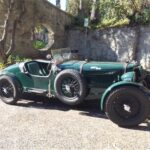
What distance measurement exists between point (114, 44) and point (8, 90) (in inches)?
444

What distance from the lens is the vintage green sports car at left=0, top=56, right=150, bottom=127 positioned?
18.6 feet

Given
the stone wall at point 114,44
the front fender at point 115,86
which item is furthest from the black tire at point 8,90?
the stone wall at point 114,44

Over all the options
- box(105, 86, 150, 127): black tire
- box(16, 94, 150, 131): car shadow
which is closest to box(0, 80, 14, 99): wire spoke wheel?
box(16, 94, 150, 131): car shadow

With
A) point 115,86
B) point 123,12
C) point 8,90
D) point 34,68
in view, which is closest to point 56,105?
point 34,68

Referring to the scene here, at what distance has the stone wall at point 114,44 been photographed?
16234 millimetres

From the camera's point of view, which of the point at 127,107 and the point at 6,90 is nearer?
the point at 127,107

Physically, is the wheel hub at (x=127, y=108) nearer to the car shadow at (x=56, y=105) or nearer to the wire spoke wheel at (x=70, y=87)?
the car shadow at (x=56, y=105)

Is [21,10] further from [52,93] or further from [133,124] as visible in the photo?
[133,124]

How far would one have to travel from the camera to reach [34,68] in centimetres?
725

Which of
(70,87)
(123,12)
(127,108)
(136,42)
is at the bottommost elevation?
(127,108)

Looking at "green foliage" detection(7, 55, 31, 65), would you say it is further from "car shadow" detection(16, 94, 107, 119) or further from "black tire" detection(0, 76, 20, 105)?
"black tire" detection(0, 76, 20, 105)

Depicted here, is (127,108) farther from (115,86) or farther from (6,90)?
(6,90)

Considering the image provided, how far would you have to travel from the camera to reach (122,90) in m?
5.72

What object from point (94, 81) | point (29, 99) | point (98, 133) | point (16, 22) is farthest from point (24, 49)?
point (98, 133)
